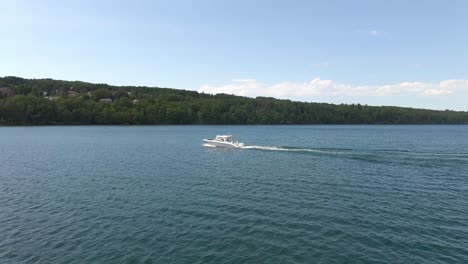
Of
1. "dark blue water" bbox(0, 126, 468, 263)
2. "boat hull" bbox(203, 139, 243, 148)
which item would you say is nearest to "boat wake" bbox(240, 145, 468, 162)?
"dark blue water" bbox(0, 126, 468, 263)

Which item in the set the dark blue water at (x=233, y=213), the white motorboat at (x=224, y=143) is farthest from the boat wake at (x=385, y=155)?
the white motorboat at (x=224, y=143)

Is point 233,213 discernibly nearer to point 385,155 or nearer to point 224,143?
point 385,155

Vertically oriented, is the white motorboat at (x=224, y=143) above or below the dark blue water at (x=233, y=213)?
above

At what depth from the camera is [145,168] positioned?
177 ft

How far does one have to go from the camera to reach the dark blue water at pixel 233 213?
22.0 metres

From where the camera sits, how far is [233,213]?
30281 mm

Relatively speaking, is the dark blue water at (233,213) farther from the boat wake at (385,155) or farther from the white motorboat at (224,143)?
the white motorboat at (224,143)

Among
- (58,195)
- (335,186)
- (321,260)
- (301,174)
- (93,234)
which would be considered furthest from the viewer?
→ (301,174)

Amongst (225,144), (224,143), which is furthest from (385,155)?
(224,143)

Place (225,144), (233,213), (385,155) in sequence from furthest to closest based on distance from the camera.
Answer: (225,144) → (385,155) → (233,213)

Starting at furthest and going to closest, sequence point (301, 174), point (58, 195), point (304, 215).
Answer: point (301, 174) < point (58, 195) < point (304, 215)

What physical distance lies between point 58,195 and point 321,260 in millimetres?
28169

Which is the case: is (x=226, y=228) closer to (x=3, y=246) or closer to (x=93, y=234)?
(x=93, y=234)

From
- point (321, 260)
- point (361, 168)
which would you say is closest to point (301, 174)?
point (361, 168)
